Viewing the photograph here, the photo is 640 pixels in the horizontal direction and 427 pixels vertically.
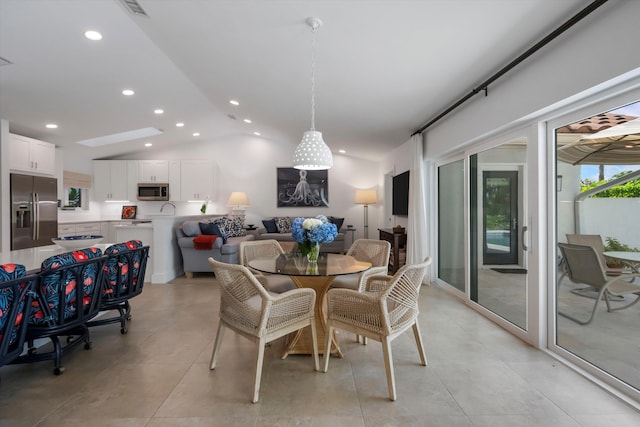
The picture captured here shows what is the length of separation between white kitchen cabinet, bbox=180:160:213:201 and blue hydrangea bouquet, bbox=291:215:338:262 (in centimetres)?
561

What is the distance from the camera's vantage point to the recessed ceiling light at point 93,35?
118 inches

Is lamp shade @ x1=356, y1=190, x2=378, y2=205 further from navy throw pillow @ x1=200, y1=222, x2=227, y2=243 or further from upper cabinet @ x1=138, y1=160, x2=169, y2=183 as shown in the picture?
upper cabinet @ x1=138, y1=160, x2=169, y2=183

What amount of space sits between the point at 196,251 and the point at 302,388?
380cm

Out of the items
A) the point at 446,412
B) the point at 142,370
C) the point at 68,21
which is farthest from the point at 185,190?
the point at 446,412

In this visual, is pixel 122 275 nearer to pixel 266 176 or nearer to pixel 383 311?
pixel 383 311

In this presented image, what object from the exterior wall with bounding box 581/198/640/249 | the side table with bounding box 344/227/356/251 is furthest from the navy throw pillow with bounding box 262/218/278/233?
the exterior wall with bounding box 581/198/640/249

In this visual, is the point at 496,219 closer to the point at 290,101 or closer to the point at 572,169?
the point at 572,169

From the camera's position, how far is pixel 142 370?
2.32 m

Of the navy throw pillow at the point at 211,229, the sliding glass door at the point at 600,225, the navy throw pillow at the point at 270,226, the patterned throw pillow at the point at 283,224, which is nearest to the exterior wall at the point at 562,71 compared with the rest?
the sliding glass door at the point at 600,225

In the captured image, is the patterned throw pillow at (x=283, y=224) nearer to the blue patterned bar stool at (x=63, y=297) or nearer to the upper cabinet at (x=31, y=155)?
the upper cabinet at (x=31, y=155)

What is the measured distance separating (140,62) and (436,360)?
4341 millimetres

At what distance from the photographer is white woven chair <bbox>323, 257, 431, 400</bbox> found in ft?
6.49

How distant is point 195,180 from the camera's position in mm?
7668

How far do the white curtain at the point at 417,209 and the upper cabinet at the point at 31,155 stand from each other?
5.95m
